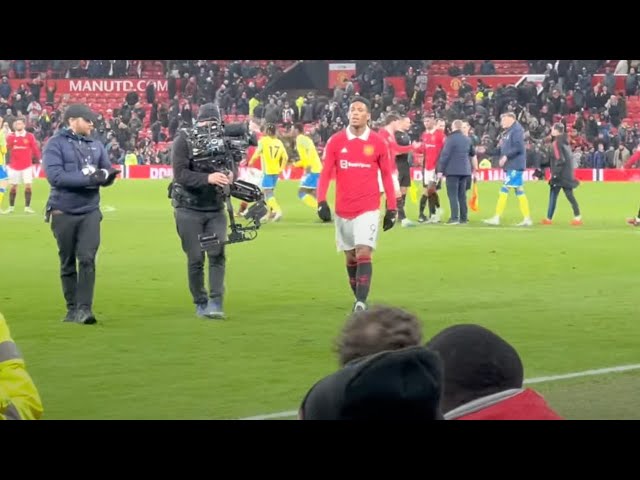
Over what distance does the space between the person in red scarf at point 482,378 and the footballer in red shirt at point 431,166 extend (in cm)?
2281

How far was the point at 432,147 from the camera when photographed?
29.5 meters

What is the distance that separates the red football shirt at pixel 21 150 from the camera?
32312 millimetres

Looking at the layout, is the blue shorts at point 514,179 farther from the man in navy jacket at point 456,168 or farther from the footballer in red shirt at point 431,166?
the footballer in red shirt at point 431,166

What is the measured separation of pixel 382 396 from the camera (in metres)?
4.55

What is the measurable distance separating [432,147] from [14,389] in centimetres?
2468

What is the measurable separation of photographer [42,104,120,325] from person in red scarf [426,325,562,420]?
9661 millimetres

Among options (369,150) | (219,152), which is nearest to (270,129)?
(369,150)

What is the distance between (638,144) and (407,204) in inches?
703

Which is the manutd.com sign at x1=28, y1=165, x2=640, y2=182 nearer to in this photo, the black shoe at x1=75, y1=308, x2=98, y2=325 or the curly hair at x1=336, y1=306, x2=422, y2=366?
the black shoe at x1=75, y1=308, x2=98, y2=325

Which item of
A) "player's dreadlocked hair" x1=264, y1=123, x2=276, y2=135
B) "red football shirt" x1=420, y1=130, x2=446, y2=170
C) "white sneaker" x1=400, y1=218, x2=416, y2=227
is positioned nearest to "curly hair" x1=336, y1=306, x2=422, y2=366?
"white sneaker" x1=400, y1=218, x2=416, y2=227

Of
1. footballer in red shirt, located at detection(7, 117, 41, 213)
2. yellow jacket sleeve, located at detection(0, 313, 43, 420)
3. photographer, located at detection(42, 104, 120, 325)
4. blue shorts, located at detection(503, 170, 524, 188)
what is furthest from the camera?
footballer in red shirt, located at detection(7, 117, 41, 213)

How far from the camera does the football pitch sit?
426 inches
